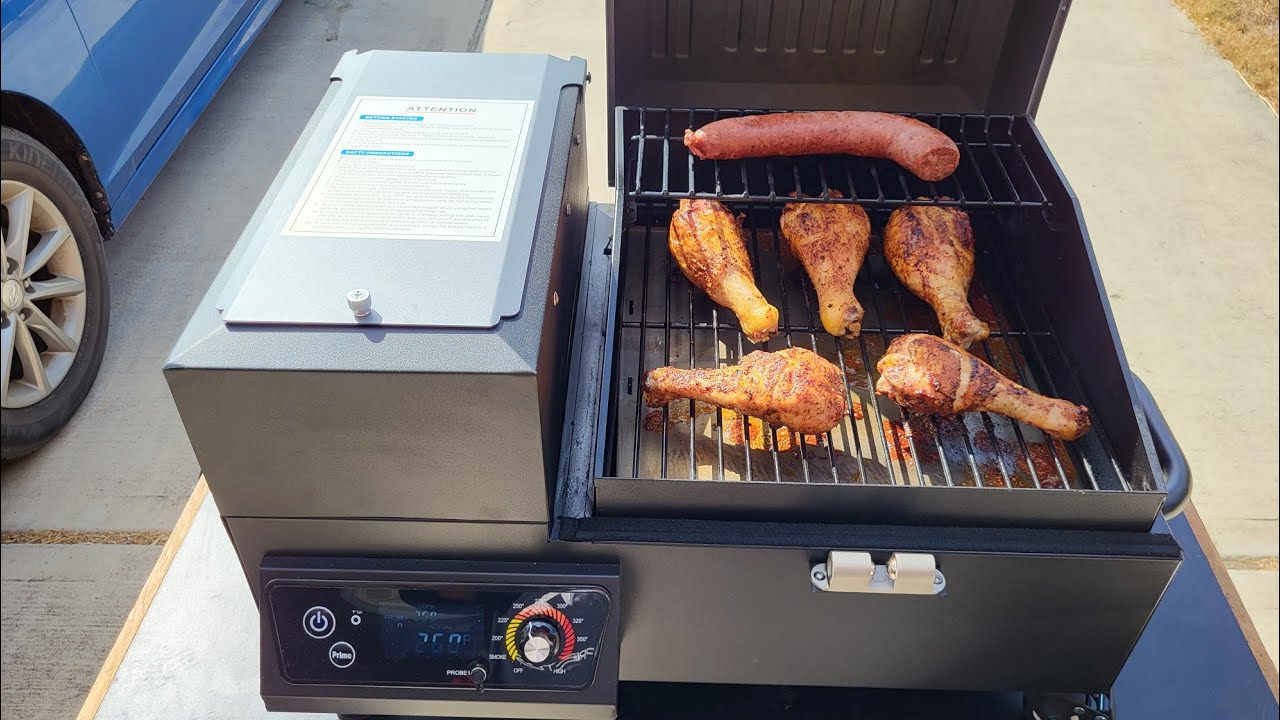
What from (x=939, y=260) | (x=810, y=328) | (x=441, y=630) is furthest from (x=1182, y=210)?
(x=441, y=630)

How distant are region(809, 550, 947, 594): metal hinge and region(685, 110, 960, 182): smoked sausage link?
0.69 metres

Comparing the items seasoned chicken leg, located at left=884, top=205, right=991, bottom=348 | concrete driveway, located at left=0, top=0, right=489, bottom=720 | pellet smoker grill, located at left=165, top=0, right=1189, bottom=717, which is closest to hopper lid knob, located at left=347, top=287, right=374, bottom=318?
pellet smoker grill, located at left=165, top=0, right=1189, bottom=717

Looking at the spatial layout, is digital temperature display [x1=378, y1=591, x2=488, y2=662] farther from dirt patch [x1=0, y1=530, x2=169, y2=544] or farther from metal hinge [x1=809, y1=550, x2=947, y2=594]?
dirt patch [x1=0, y1=530, x2=169, y2=544]

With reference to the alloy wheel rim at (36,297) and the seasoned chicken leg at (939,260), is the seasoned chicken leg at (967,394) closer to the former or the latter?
the seasoned chicken leg at (939,260)

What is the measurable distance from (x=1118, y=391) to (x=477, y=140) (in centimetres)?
91

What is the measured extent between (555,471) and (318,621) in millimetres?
344

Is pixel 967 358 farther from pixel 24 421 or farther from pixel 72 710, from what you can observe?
pixel 24 421

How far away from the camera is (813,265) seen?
4.53ft

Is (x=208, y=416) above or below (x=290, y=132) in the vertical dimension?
above

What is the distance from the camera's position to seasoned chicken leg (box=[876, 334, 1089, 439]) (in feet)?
3.73

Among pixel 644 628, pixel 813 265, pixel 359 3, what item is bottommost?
pixel 359 3

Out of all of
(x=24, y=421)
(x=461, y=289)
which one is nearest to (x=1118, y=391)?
(x=461, y=289)

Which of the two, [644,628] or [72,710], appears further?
[72,710]

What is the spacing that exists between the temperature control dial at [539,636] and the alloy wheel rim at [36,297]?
2134 mm
